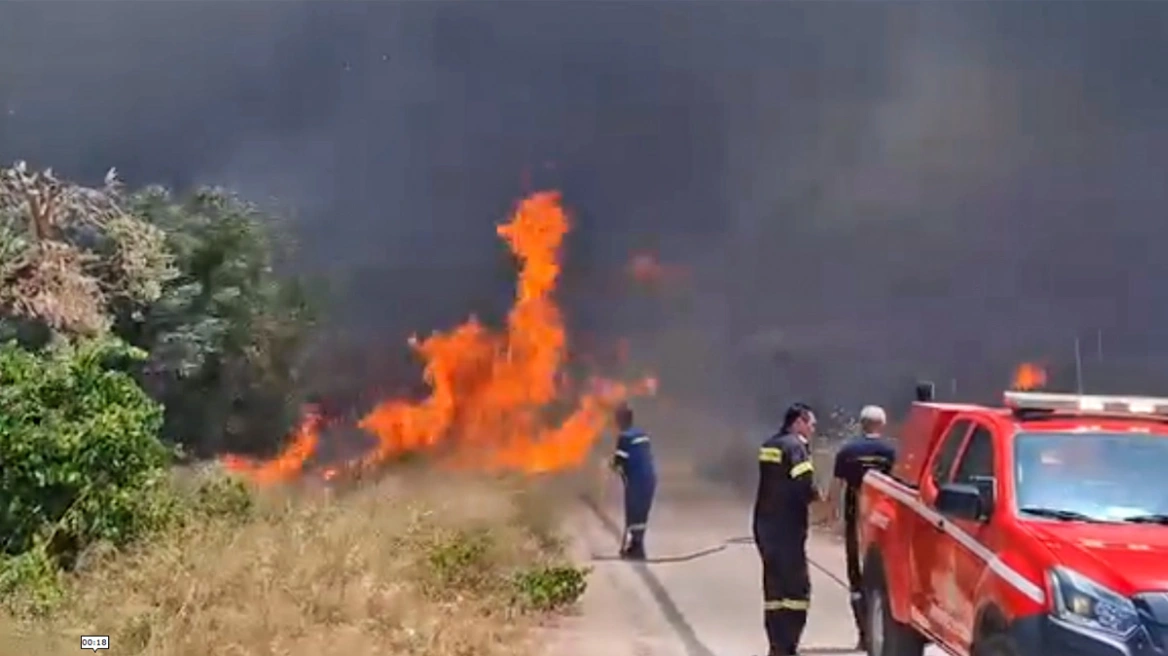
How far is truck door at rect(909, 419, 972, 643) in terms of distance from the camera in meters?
6.49

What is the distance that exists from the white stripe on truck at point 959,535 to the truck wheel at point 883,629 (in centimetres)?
51

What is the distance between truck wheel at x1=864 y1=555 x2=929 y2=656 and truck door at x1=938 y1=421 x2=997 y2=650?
915 mm

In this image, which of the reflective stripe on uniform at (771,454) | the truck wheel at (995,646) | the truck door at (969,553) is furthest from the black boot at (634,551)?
the truck wheel at (995,646)

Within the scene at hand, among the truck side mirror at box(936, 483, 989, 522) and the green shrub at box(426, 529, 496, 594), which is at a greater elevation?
the truck side mirror at box(936, 483, 989, 522)

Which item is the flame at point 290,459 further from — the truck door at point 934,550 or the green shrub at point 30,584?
the truck door at point 934,550

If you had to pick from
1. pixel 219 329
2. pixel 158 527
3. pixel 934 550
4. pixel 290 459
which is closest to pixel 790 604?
pixel 934 550

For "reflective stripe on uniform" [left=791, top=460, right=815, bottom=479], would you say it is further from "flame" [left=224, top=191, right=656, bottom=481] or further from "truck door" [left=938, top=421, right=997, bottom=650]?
"flame" [left=224, top=191, right=656, bottom=481]

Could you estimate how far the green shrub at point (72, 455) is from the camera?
9891 millimetres

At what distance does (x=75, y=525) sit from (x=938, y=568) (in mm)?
6678

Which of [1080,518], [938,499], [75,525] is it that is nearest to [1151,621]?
[1080,518]

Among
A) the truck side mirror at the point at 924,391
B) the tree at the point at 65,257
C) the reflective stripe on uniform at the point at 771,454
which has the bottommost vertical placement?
the reflective stripe on uniform at the point at 771,454

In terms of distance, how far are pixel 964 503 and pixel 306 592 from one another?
4.28 metres

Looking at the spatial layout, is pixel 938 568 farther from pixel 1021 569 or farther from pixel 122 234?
pixel 122 234
